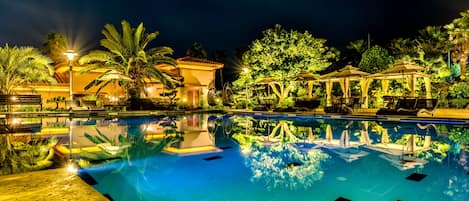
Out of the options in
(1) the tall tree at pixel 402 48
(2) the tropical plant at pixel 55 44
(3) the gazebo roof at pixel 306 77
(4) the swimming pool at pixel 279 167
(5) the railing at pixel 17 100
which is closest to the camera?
(4) the swimming pool at pixel 279 167

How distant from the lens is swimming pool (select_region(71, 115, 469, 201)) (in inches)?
152

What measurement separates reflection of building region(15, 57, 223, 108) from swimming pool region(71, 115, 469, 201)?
44.9 feet

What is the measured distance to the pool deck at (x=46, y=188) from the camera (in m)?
2.80

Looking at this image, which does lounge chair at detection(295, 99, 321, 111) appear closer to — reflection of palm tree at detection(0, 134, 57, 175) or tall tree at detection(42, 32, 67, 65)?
Answer: reflection of palm tree at detection(0, 134, 57, 175)

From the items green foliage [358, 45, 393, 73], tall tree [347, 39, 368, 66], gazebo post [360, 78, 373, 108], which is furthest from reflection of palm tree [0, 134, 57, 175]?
tall tree [347, 39, 368, 66]

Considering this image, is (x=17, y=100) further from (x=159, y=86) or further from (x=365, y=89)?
(x=365, y=89)

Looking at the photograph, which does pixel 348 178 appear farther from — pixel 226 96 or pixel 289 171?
pixel 226 96

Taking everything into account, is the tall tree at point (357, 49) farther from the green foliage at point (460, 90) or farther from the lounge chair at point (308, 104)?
the lounge chair at point (308, 104)

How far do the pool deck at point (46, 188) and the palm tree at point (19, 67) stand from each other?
15.6 m

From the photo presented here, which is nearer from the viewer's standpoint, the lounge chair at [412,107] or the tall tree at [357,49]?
the lounge chair at [412,107]

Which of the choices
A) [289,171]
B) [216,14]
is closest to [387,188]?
[289,171]

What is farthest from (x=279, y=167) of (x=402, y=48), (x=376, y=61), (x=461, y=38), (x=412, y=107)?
(x=402, y=48)

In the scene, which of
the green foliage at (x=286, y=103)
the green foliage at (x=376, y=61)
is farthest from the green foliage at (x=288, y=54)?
the green foliage at (x=376, y=61)

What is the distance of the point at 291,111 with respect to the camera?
17.3 metres
